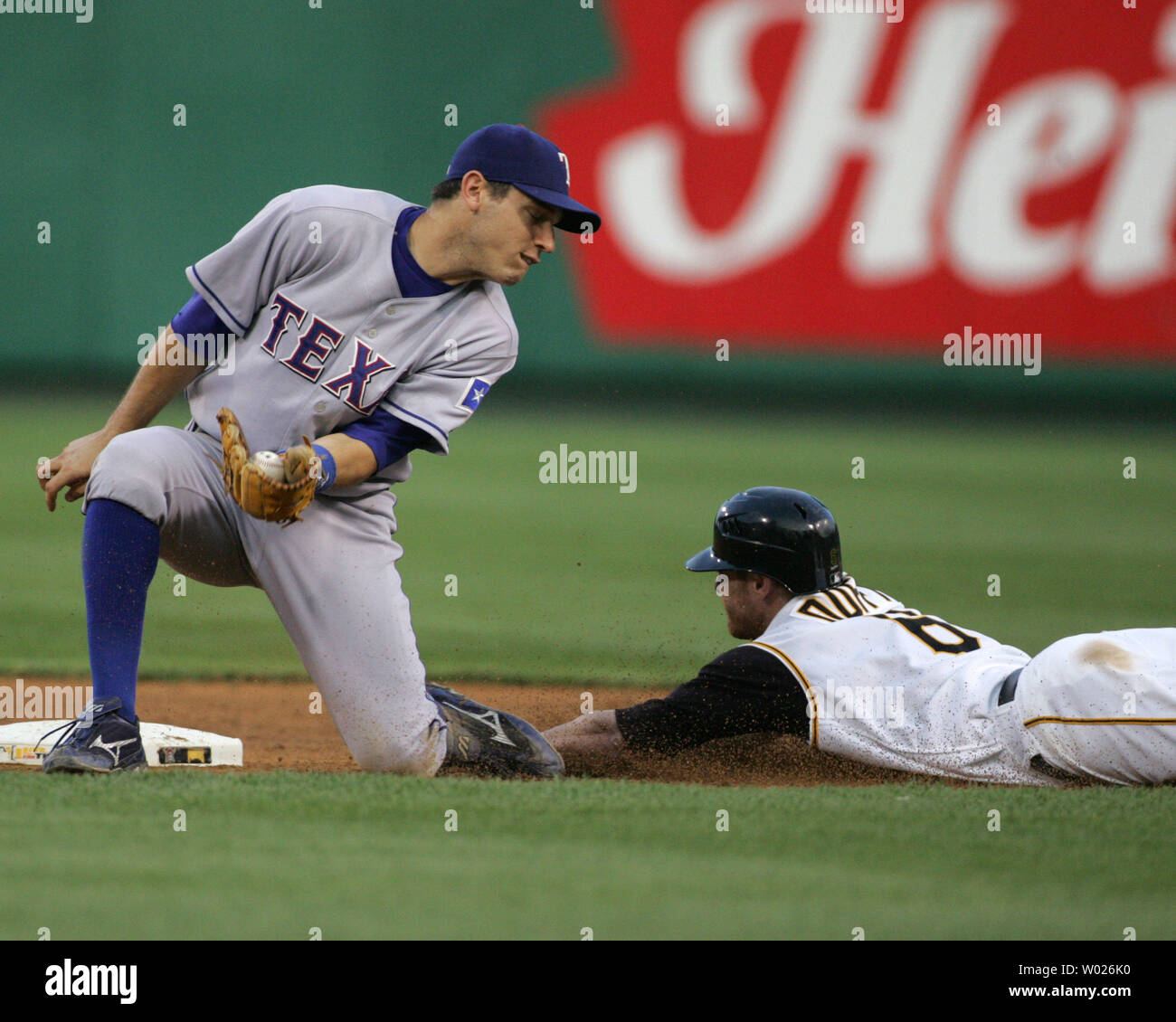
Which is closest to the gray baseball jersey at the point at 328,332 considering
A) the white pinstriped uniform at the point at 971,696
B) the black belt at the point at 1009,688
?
the white pinstriped uniform at the point at 971,696

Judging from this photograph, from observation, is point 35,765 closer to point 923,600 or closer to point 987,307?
point 923,600

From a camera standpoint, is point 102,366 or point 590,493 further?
point 102,366

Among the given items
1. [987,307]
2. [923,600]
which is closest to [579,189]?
[987,307]

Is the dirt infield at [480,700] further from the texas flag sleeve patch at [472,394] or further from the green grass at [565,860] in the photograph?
the texas flag sleeve patch at [472,394]

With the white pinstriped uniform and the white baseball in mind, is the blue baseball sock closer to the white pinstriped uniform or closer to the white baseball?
the white baseball

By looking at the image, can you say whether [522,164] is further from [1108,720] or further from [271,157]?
[271,157]
